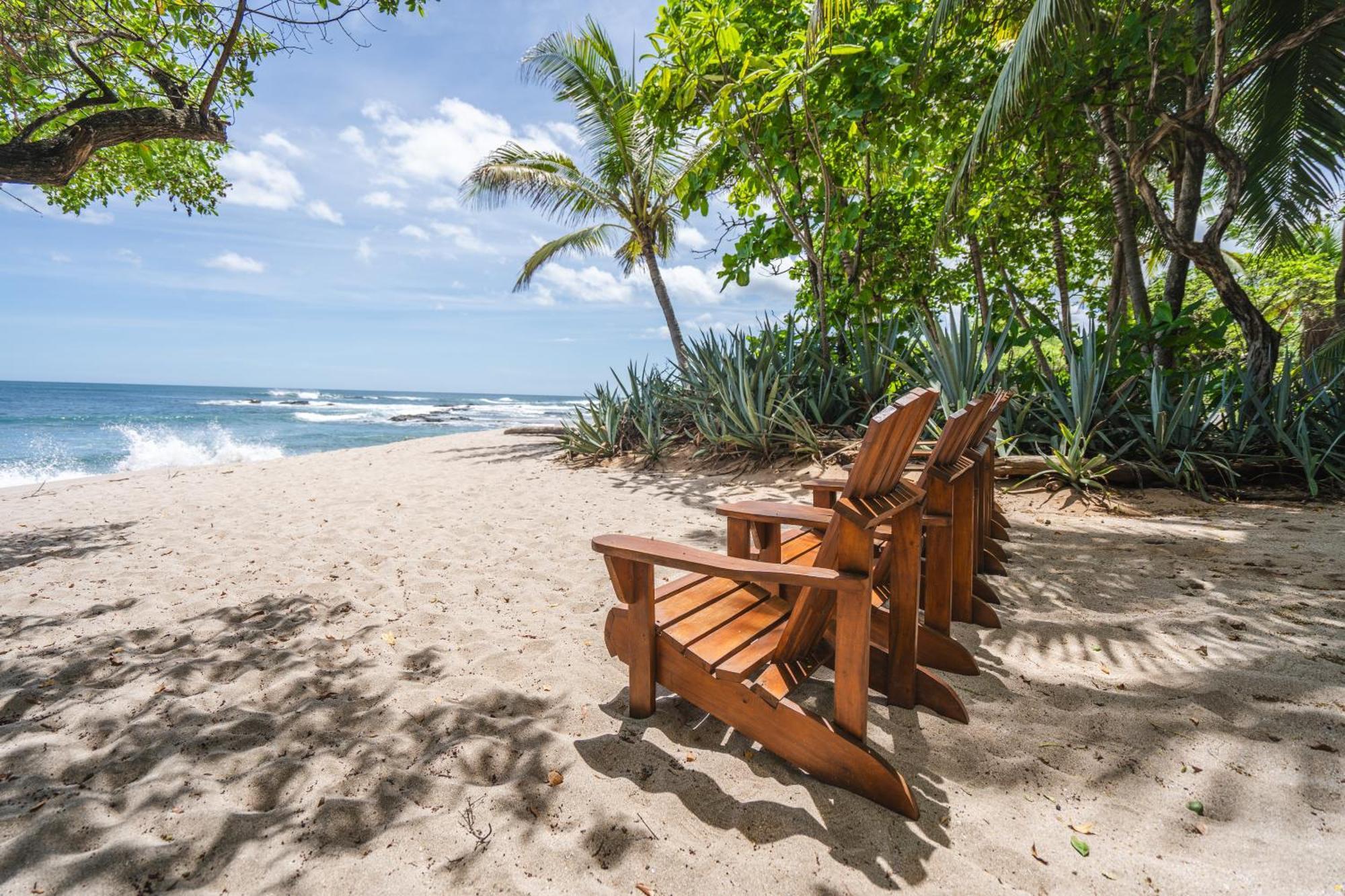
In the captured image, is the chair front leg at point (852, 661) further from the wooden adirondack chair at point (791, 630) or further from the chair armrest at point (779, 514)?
the chair armrest at point (779, 514)

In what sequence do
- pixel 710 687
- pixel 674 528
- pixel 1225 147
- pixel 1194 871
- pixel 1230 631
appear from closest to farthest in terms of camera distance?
pixel 1194 871
pixel 710 687
pixel 1230 631
pixel 674 528
pixel 1225 147

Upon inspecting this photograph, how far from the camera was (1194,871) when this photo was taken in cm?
130

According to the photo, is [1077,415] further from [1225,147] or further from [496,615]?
[496,615]

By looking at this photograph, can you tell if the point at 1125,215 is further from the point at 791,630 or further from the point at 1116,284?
the point at 791,630

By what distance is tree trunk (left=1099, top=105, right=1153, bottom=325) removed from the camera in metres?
5.54

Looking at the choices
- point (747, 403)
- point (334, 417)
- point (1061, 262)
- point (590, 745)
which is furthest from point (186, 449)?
point (1061, 262)

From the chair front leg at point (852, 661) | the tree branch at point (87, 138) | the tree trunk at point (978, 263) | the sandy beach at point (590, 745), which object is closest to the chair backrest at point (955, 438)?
the chair front leg at point (852, 661)

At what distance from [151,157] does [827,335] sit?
23.4 feet

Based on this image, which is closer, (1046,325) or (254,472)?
(1046,325)

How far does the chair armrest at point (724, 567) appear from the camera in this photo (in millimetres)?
1452

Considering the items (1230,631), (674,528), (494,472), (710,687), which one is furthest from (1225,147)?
(494,472)

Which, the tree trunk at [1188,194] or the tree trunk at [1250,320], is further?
the tree trunk at [1188,194]

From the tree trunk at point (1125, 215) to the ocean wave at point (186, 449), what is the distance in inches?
551

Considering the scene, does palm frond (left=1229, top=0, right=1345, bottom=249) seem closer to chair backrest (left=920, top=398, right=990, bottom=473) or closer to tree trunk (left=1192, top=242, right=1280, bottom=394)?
tree trunk (left=1192, top=242, right=1280, bottom=394)
